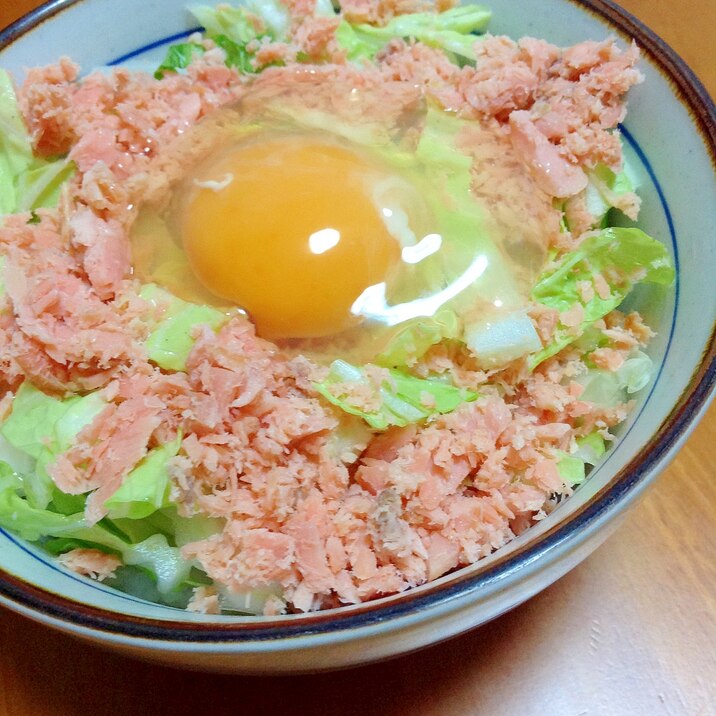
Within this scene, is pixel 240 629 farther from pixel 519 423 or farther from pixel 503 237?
pixel 503 237

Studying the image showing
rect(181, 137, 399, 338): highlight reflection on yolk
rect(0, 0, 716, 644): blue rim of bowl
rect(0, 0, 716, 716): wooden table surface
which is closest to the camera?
rect(0, 0, 716, 644): blue rim of bowl

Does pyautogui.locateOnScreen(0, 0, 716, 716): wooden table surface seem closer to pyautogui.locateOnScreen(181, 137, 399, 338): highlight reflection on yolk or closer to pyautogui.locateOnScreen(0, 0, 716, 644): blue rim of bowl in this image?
pyautogui.locateOnScreen(0, 0, 716, 644): blue rim of bowl

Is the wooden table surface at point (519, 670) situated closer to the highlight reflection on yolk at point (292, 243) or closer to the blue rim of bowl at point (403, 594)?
the blue rim of bowl at point (403, 594)

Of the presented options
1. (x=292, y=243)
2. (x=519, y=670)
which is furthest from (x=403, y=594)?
(x=292, y=243)

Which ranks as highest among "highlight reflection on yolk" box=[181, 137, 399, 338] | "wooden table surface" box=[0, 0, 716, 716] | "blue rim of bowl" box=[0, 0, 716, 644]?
"highlight reflection on yolk" box=[181, 137, 399, 338]

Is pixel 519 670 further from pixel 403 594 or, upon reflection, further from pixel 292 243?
pixel 292 243

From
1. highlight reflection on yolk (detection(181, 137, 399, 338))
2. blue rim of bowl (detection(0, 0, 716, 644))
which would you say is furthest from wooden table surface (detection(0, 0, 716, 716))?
highlight reflection on yolk (detection(181, 137, 399, 338))
